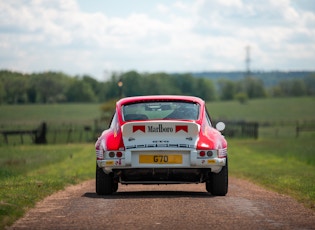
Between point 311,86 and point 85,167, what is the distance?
152684 mm

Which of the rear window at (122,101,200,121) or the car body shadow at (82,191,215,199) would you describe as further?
the rear window at (122,101,200,121)

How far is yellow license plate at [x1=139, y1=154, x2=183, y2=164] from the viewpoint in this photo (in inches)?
623

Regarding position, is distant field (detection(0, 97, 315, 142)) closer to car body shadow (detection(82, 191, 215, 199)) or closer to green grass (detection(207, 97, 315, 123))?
green grass (detection(207, 97, 315, 123))

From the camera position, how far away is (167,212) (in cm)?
1327

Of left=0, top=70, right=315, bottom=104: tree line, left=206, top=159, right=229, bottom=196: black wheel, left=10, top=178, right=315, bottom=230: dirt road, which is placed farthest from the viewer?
left=0, top=70, right=315, bottom=104: tree line

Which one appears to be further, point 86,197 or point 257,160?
point 257,160

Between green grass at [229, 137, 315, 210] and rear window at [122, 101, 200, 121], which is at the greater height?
rear window at [122, 101, 200, 121]

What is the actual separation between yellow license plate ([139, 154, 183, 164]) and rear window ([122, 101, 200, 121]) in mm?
923

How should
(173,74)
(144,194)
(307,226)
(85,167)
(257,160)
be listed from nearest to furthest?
(307,226) → (144,194) → (85,167) → (257,160) → (173,74)

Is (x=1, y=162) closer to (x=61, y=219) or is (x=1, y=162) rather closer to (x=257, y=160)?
(x=257, y=160)

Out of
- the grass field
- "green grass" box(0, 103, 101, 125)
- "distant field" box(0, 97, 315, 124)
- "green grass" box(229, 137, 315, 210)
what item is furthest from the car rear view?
"distant field" box(0, 97, 315, 124)

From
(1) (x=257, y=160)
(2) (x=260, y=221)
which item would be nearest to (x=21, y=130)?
(1) (x=257, y=160)

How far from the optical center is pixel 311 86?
186 metres

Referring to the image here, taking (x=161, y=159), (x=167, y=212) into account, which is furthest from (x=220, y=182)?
(x=167, y=212)
